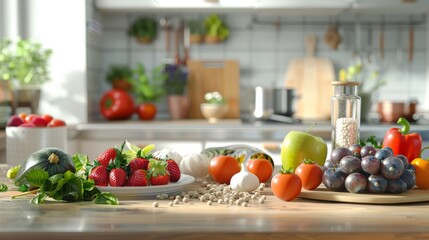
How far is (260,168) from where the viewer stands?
1878 mm

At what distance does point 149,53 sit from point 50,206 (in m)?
3.05

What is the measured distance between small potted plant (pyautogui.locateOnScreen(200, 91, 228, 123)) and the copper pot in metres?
0.96

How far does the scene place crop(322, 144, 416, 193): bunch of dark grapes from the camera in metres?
1.61

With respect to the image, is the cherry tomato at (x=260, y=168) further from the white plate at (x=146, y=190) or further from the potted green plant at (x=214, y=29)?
the potted green plant at (x=214, y=29)

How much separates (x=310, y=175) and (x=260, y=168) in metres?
0.23

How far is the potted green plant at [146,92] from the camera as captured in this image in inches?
168

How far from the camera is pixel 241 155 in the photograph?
2.06 meters

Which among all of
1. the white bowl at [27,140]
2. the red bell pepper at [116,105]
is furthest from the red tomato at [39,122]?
the red bell pepper at [116,105]

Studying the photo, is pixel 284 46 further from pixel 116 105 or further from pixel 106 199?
pixel 106 199

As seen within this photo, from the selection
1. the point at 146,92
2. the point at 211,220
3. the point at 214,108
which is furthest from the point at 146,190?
the point at 146,92

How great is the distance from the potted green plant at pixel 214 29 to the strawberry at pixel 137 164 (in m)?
2.84

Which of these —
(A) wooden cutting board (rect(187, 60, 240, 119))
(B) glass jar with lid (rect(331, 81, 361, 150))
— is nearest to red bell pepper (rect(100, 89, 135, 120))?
(A) wooden cutting board (rect(187, 60, 240, 119))

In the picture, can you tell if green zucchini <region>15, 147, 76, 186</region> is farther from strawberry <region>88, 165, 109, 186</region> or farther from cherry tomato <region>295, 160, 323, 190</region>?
cherry tomato <region>295, 160, 323, 190</region>

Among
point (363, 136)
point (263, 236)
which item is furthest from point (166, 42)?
point (263, 236)
